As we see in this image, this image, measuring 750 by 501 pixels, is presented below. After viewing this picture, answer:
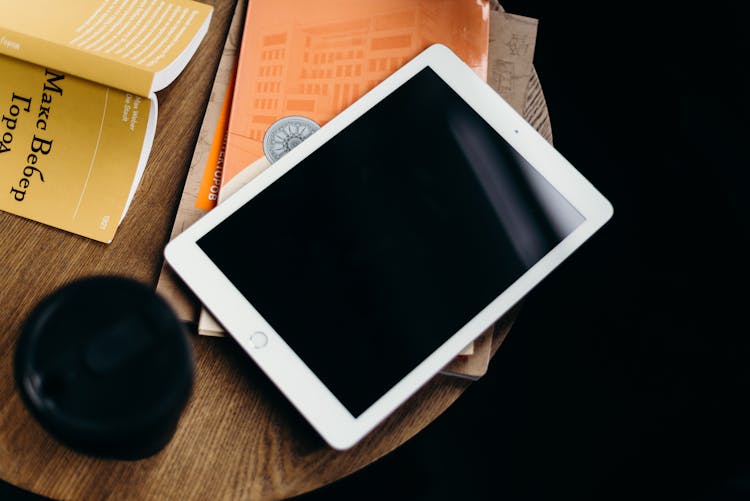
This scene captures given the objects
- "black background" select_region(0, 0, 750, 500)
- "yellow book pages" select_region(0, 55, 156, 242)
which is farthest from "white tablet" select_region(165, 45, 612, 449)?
"black background" select_region(0, 0, 750, 500)

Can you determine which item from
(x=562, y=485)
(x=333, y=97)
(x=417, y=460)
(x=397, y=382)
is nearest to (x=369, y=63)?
(x=333, y=97)

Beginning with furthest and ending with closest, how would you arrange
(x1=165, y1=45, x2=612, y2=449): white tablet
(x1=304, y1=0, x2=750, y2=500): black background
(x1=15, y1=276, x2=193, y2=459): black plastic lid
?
1. (x1=304, y1=0, x2=750, y2=500): black background
2. (x1=165, y1=45, x2=612, y2=449): white tablet
3. (x1=15, y1=276, x2=193, y2=459): black plastic lid

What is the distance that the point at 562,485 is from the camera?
1.12 metres

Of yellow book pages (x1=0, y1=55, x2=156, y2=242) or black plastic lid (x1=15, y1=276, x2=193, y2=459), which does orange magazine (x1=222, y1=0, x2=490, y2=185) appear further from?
black plastic lid (x1=15, y1=276, x2=193, y2=459)

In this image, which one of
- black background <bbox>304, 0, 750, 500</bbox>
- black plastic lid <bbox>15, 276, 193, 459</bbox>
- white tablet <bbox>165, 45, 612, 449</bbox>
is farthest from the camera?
black background <bbox>304, 0, 750, 500</bbox>

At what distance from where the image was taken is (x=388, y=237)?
0.59 metres

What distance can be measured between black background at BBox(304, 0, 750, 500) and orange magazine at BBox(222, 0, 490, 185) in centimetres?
64

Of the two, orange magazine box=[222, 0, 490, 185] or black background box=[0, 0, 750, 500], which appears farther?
black background box=[0, 0, 750, 500]

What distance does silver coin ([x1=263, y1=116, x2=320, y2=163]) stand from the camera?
0.63 meters

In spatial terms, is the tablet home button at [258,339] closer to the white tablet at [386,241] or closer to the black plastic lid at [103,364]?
the white tablet at [386,241]

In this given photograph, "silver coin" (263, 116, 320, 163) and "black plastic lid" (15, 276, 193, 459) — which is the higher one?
"silver coin" (263, 116, 320, 163)

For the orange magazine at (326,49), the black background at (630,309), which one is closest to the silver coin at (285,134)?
the orange magazine at (326,49)

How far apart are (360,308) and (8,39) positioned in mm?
413

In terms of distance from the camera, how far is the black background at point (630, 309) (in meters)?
1.12
